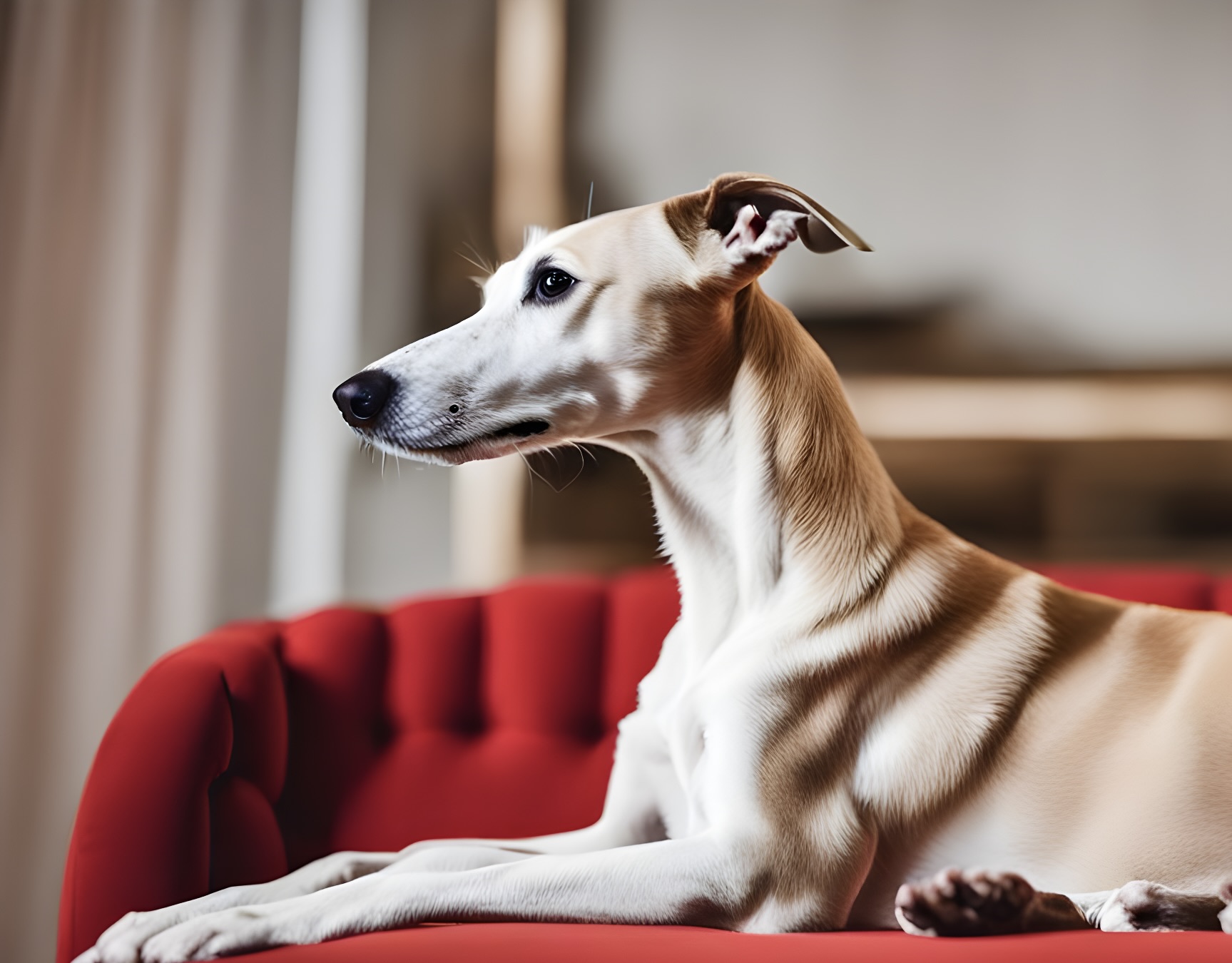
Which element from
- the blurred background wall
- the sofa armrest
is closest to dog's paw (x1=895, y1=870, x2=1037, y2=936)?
the sofa armrest

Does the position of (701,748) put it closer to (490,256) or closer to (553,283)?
(553,283)

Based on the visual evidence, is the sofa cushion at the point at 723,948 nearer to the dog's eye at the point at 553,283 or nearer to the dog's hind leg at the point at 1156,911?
the dog's hind leg at the point at 1156,911

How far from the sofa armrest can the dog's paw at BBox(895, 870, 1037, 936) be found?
0.76m

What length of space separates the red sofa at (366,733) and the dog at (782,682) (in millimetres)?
146

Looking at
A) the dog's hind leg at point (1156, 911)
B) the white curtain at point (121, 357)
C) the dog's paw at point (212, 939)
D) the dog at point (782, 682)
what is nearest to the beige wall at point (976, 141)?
the white curtain at point (121, 357)

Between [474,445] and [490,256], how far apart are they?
3.40 feet

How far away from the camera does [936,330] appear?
1810 mm

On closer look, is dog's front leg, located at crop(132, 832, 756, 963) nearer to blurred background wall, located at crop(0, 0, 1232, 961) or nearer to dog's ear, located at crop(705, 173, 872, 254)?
dog's ear, located at crop(705, 173, 872, 254)

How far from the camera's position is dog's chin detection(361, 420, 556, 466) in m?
1.04

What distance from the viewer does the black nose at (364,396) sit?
103cm

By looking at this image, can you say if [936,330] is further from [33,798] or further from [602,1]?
[33,798]

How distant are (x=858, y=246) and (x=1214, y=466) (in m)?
1.16

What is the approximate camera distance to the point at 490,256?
1.99 meters

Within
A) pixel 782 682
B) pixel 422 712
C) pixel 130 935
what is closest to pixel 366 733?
pixel 422 712
